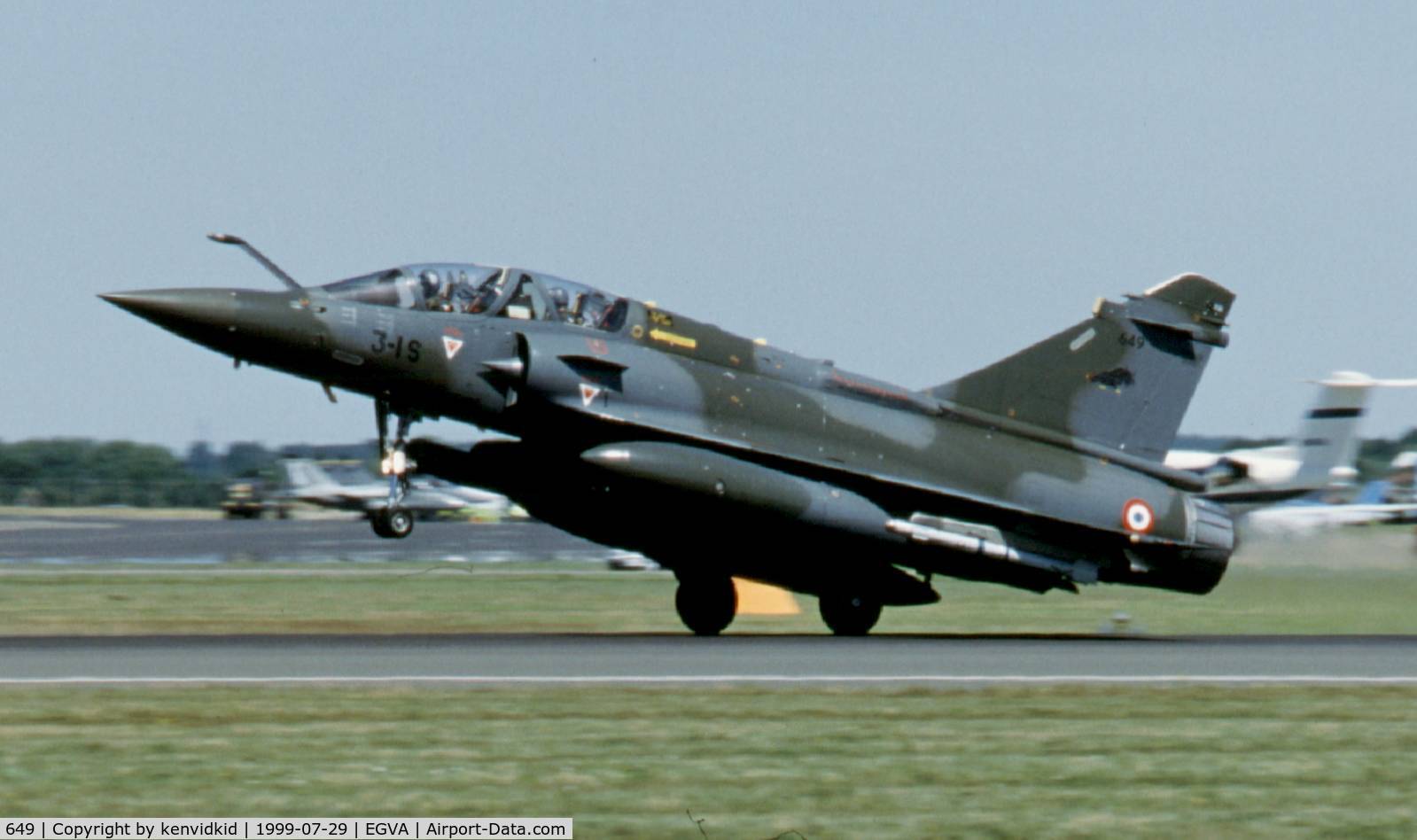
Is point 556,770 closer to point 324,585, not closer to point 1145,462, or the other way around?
point 1145,462

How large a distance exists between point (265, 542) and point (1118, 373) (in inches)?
1542

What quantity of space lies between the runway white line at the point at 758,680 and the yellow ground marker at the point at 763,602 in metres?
11.7

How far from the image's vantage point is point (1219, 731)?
11.6 meters

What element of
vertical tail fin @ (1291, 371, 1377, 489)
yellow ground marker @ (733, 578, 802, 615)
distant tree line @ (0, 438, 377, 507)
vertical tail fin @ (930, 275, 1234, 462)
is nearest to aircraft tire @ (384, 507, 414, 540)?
vertical tail fin @ (930, 275, 1234, 462)

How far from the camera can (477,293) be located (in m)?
19.0

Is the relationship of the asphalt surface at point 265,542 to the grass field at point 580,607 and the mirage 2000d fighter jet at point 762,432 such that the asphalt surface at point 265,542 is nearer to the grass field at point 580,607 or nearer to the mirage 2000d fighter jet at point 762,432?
the grass field at point 580,607

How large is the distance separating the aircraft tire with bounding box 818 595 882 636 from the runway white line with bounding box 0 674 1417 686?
5.74 meters

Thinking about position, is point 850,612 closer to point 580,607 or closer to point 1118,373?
point 1118,373

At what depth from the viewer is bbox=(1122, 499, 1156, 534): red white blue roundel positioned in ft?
67.4

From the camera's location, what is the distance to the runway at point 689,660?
14344mm

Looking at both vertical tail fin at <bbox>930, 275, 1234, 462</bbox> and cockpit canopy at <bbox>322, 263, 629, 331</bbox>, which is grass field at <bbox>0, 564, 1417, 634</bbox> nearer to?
vertical tail fin at <bbox>930, 275, 1234, 462</bbox>

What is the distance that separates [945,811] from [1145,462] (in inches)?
530

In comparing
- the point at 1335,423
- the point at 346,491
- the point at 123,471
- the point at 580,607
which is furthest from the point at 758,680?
the point at 123,471

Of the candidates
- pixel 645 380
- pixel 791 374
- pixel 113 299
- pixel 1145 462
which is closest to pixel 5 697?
pixel 113 299
